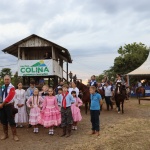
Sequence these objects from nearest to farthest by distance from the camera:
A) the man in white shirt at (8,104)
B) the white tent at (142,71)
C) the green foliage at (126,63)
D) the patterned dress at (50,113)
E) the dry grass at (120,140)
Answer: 1. the dry grass at (120,140)
2. the man in white shirt at (8,104)
3. the patterned dress at (50,113)
4. the white tent at (142,71)
5. the green foliage at (126,63)

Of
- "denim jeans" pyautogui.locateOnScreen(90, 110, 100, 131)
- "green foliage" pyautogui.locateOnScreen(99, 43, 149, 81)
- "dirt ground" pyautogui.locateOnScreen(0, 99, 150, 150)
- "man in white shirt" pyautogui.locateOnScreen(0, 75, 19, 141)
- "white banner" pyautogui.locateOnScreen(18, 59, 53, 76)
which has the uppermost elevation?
"green foliage" pyautogui.locateOnScreen(99, 43, 149, 81)

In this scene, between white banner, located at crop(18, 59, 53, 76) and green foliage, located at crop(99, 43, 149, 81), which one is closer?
white banner, located at crop(18, 59, 53, 76)

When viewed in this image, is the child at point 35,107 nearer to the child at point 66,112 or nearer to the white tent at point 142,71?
the child at point 66,112

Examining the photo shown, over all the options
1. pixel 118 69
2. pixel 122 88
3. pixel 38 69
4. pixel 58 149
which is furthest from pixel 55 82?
pixel 118 69

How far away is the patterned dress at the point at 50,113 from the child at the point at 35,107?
269mm

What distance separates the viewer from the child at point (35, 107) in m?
10.8

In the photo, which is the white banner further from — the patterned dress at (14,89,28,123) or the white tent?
the white tent

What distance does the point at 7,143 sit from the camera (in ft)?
30.5

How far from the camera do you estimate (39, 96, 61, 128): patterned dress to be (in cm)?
1052

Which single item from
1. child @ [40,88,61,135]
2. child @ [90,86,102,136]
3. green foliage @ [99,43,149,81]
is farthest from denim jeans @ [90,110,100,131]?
green foliage @ [99,43,149,81]

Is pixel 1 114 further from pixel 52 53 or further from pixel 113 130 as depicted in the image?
pixel 52 53

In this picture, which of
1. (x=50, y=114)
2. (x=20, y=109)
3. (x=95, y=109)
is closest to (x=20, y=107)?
(x=20, y=109)

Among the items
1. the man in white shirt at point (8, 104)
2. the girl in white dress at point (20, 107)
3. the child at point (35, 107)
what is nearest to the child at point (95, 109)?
the child at point (35, 107)

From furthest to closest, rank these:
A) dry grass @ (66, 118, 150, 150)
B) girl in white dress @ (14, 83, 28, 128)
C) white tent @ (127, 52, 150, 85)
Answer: white tent @ (127, 52, 150, 85) < girl in white dress @ (14, 83, 28, 128) < dry grass @ (66, 118, 150, 150)
